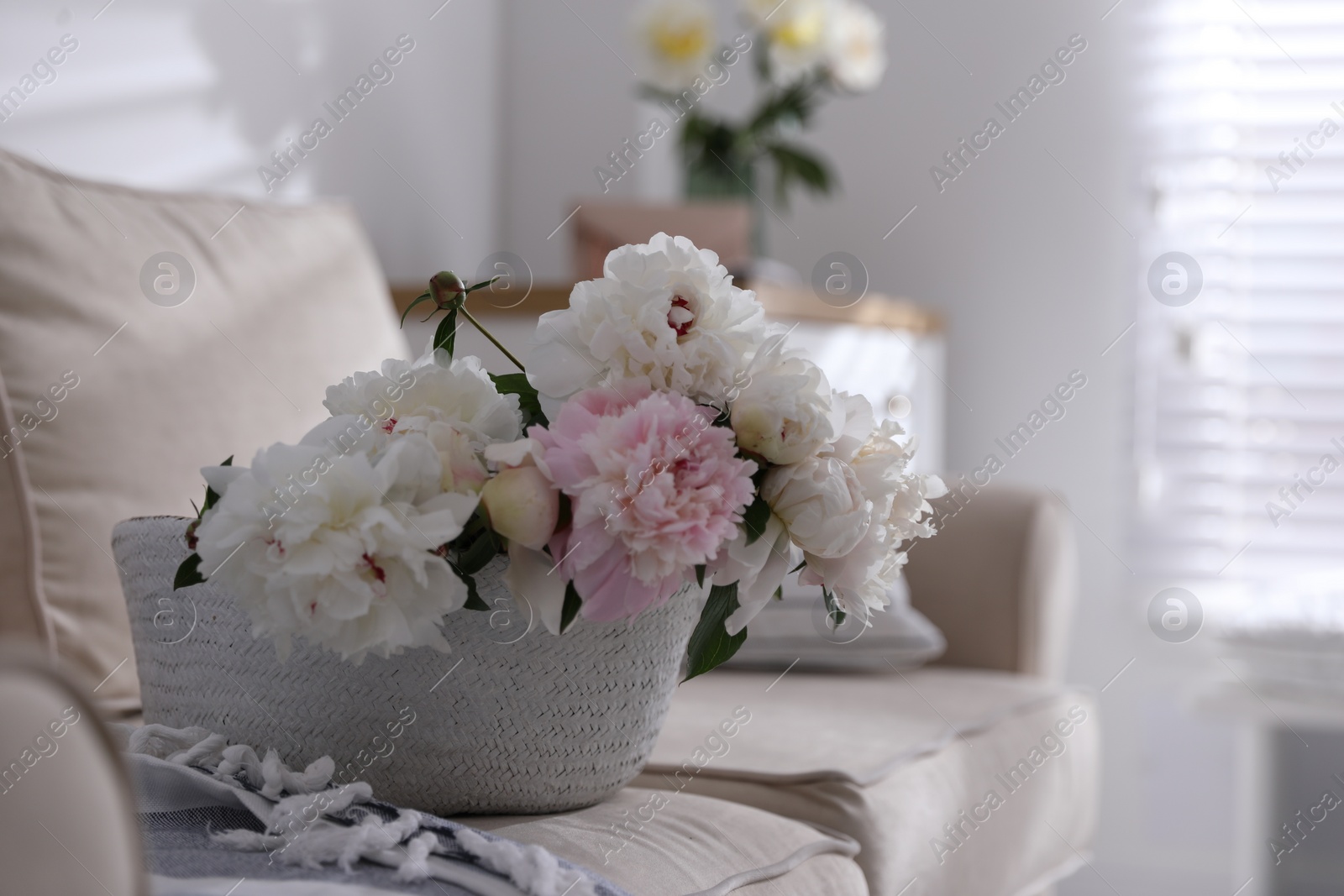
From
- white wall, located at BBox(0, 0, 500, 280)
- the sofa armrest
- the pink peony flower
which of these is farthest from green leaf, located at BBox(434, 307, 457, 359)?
the sofa armrest

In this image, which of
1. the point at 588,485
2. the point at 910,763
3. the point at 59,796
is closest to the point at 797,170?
the point at 910,763

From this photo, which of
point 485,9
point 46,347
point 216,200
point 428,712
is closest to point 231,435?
point 46,347

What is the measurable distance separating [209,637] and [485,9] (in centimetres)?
185

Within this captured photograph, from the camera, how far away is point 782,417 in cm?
61

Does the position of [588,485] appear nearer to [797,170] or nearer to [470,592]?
[470,592]

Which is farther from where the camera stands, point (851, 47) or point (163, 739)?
point (851, 47)

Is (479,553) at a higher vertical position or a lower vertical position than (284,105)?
lower

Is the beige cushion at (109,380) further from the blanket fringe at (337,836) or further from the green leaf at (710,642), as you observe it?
the green leaf at (710,642)

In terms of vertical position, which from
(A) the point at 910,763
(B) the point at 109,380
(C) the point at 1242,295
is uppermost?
(C) the point at 1242,295

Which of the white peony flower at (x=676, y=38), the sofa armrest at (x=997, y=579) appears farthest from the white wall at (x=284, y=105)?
the sofa armrest at (x=997, y=579)

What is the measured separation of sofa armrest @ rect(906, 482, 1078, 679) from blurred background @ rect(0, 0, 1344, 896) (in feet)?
1.51

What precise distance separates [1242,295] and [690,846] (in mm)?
1714

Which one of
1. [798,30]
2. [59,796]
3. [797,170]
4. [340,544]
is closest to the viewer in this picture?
[59,796]

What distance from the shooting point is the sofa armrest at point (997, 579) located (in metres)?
1.42
